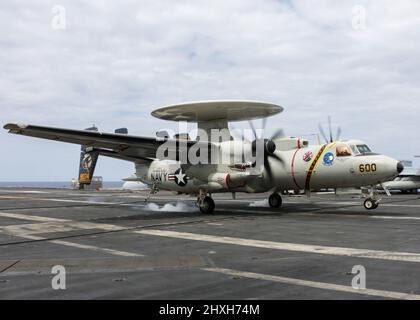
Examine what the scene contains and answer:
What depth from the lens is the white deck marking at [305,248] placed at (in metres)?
9.68

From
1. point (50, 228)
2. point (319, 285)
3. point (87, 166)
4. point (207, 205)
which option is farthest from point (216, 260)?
point (87, 166)

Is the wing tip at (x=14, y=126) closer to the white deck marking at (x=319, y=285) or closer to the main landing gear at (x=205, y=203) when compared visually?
the main landing gear at (x=205, y=203)

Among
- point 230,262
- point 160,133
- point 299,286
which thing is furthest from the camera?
point 160,133

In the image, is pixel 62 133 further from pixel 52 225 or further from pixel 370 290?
pixel 370 290

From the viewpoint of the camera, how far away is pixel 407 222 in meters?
16.8

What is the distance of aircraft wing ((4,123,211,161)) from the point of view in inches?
724

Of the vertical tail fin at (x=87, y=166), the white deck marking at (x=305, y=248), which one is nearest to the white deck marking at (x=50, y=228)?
the white deck marking at (x=305, y=248)

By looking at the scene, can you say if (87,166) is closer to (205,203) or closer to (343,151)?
(205,203)

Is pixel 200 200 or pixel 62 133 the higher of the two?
pixel 62 133

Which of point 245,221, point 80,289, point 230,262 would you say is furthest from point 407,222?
point 80,289

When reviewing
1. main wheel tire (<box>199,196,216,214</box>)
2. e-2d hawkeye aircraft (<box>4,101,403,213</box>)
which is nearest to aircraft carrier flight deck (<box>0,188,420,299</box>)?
e-2d hawkeye aircraft (<box>4,101,403,213</box>)

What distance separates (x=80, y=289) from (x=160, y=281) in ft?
4.66

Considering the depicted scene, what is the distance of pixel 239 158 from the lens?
22047mm

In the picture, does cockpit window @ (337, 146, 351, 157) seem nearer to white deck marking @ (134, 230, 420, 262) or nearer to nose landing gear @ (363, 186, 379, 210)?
nose landing gear @ (363, 186, 379, 210)
